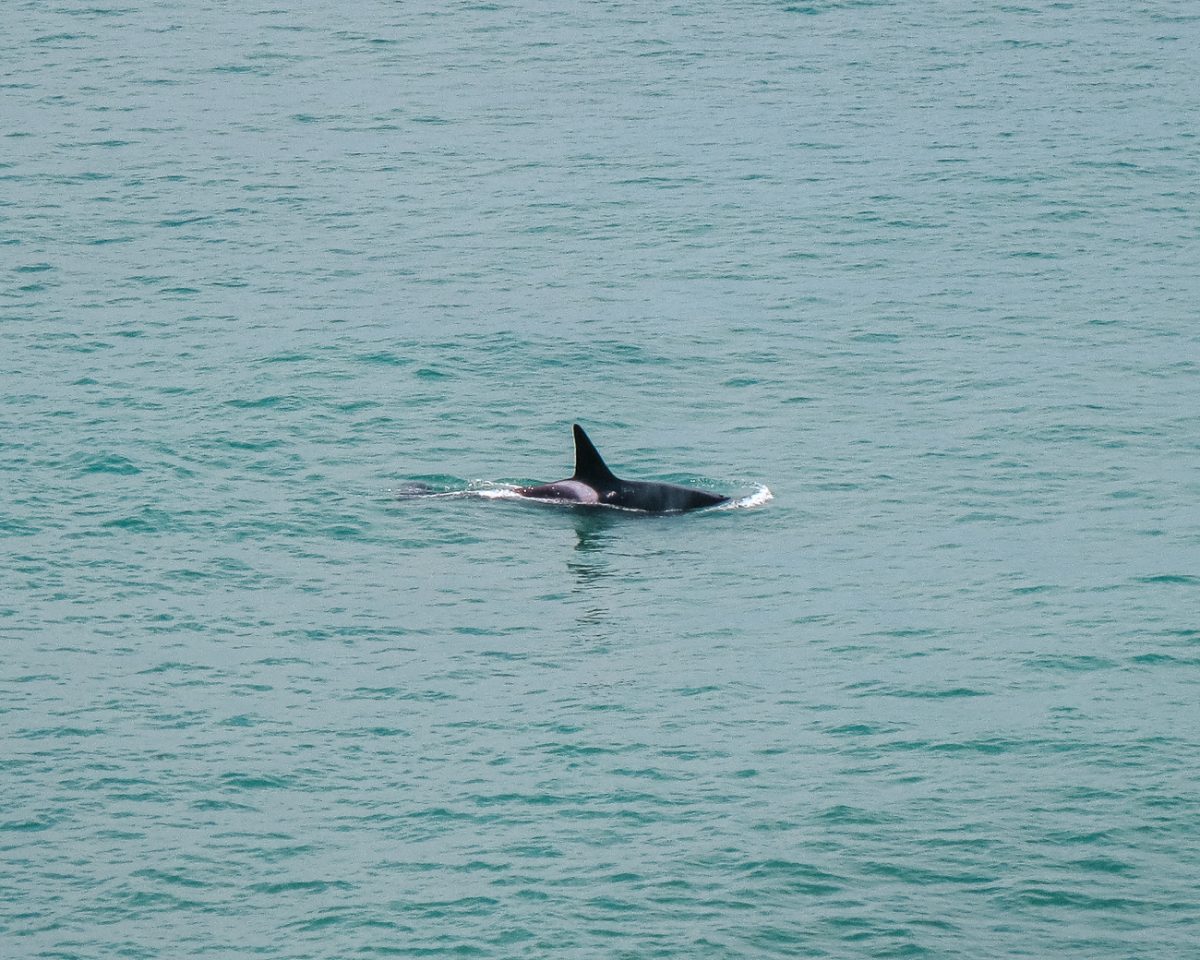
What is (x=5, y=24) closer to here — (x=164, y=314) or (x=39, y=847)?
(x=164, y=314)

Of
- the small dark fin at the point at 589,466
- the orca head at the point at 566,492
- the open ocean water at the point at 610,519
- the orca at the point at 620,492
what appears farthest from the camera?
the orca head at the point at 566,492

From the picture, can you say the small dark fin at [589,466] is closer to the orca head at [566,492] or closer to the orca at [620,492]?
the orca at [620,492]

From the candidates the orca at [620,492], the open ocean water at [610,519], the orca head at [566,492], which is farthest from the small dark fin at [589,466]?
the open ocean water at [610,519]

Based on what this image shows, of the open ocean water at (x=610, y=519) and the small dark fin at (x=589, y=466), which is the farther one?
the small dark fin at (x=589, y=466)

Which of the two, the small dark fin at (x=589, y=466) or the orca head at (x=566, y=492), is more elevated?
the small dark fin at (x=589, y=466)

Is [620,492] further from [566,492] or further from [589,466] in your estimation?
[566,492]

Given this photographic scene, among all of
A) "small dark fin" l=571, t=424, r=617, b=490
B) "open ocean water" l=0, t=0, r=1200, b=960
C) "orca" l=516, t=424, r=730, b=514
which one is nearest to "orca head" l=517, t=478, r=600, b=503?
"orca" l=516, t=424, r=730, b=514

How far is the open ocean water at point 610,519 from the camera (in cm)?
2958

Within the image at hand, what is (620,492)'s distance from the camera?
4203cm

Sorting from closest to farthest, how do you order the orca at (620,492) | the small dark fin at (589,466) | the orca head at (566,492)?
1. the small dark fin at (589,466)
2. the orca at (620,492)
3. the orca head at (566,492)

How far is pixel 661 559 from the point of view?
129 feet

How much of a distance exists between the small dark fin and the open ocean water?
38.7 inches

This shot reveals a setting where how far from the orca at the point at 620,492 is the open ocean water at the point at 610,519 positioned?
0.57m

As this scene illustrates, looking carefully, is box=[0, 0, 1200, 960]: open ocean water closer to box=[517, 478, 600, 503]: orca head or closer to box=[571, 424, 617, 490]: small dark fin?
box=[517, 478, 600, 503]: orca head
